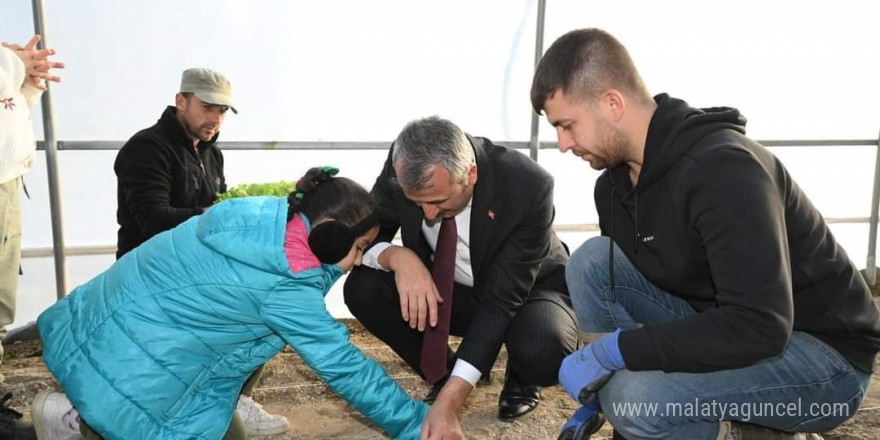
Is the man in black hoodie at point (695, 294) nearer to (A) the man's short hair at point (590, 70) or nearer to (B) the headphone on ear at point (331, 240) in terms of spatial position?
(A) the man's short hair at point (590, 70)

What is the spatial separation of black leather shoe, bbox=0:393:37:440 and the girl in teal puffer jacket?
1.94ft

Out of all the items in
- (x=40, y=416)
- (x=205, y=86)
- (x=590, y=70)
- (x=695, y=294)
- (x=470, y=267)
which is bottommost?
(x=40, y=416)

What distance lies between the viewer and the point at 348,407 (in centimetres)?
296

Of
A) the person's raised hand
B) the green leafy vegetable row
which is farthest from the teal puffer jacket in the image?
the person's raised hand

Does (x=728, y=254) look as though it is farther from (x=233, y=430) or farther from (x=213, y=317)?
(x=233, y=430)

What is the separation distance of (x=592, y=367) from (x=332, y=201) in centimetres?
79

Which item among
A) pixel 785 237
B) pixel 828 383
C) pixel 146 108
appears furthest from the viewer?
pixel 146 108

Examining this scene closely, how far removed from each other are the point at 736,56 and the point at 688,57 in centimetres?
30

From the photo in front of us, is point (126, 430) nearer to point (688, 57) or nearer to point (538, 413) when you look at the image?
point (538, 413)

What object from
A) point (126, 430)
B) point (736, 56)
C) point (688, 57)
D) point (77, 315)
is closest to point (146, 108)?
point (77, 315)

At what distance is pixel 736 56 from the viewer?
14.8 feet

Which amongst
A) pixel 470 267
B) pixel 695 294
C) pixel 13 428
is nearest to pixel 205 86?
pixel 470 267

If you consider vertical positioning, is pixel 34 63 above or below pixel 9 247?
Answer: above

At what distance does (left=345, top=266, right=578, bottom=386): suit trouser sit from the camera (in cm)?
271
